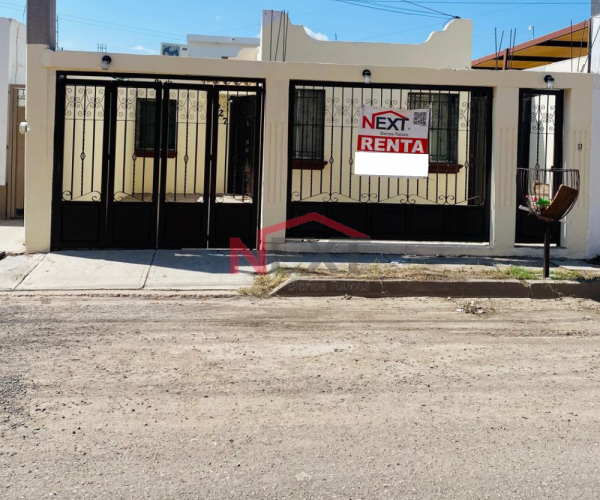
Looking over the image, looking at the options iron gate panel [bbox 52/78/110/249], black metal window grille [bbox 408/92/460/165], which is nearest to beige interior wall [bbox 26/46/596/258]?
iron gate panel [bbox 52/78/110/249]

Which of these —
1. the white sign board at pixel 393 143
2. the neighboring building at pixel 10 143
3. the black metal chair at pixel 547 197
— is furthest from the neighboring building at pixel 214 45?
the black metal chair at pixel 547 197

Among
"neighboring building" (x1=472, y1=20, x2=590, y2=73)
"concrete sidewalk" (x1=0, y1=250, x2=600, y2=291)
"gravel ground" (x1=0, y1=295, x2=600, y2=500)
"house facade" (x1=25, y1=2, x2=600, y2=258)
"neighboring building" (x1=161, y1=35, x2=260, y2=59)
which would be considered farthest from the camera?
"neighboring building" (x1=161, y1=35, x2=260, y2=59)

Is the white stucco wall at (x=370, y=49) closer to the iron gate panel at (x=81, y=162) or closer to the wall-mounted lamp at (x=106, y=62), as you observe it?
→ the wall-mounted lamp at (x=106, y=62)

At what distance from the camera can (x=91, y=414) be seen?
4238 mm

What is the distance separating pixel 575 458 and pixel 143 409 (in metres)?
2.68

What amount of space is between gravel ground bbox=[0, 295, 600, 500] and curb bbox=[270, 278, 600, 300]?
1.16m

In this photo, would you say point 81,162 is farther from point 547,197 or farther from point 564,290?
point 564,290

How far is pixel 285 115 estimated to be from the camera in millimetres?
10344

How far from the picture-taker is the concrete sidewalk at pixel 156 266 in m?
8.57

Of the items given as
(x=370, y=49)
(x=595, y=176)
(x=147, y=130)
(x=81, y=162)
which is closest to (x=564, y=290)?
(x=595, y=176)

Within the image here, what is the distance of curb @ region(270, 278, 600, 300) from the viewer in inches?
333

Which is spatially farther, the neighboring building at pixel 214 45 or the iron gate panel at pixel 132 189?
the neighboring building at pixel 214 45

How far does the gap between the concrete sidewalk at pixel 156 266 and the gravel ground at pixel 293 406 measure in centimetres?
130

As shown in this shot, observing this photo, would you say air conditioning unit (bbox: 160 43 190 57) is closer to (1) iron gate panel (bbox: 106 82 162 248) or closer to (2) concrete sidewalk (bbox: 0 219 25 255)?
(2) concrete sidewalk (bbox: 0 219 25 255)
